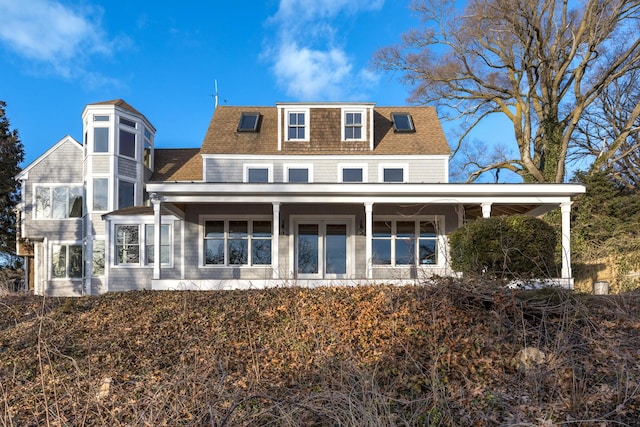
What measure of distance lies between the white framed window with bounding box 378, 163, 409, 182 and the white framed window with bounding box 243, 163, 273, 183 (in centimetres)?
394

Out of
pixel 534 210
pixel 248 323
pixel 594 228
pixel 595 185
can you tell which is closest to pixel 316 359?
pixel 248 323

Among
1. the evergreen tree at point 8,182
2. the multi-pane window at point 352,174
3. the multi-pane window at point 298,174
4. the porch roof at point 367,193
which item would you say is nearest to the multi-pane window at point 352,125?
the multi-pane window at point 352,174

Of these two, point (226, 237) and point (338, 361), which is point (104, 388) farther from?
point (226, 237)

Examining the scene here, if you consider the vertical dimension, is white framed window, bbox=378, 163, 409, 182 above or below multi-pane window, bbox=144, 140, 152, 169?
below

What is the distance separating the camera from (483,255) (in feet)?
33.4

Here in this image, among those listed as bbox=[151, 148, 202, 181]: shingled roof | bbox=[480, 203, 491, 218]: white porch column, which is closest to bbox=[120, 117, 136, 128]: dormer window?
bbox=[151, 148, 202, 181]: shingled roof

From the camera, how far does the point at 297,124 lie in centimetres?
1639

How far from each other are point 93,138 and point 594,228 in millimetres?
19120

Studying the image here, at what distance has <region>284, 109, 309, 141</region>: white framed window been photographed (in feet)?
53.4

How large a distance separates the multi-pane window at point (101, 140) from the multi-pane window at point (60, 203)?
94.1 inches

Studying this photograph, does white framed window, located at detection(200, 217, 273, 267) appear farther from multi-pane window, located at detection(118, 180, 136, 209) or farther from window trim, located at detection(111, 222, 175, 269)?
multi-pane window, located at detection(118, 180, 136, 209)

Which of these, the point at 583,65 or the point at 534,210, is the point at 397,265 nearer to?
the point at 534,210

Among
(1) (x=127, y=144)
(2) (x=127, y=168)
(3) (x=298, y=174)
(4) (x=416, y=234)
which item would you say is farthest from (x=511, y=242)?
(1) (x=127, y=144)

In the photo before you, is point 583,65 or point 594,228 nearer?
point 594,228
